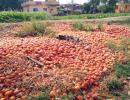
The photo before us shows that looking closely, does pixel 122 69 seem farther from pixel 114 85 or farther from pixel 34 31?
pixel 34 31

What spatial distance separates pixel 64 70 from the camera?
6.61 m

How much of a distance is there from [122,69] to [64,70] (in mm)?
1231

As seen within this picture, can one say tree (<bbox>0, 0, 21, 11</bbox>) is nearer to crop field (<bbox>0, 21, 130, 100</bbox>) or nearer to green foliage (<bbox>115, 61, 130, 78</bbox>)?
crop field (<bbox>0, 21, 130, 100</bbox>)

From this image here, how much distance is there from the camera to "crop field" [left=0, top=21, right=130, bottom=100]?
568 centimetres

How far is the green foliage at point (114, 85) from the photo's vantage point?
608 centimetres

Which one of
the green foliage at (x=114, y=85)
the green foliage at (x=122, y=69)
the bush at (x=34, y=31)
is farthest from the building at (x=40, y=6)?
the green foliage at (x=114, y=85)

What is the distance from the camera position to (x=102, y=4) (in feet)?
142

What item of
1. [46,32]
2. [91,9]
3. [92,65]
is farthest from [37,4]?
[92,65]

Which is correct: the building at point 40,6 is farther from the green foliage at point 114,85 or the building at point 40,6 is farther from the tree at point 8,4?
the green foliage at point 114,85

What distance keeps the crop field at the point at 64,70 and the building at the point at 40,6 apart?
136 ft

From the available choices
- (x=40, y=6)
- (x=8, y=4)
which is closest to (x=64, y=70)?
(x=8, y=4)

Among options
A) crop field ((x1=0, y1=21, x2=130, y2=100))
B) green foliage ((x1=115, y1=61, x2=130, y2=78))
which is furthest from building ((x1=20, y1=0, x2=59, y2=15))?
green foliage ((x1=115, y1=61, x2=130, y2=78))

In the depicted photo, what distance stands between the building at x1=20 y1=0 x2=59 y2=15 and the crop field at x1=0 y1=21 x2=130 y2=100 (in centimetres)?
4160

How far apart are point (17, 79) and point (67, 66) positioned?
4.10 feet
